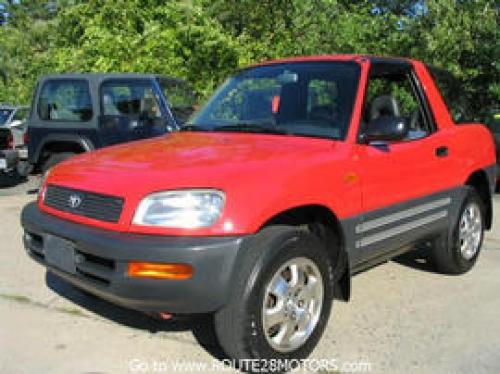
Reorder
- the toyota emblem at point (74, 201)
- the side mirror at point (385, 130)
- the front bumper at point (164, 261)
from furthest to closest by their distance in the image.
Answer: the side mirror at point (385, 130), the toyota emblem at point (74, 201), the front bumper at point (164, 261)

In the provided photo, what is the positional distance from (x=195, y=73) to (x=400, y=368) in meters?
10.00

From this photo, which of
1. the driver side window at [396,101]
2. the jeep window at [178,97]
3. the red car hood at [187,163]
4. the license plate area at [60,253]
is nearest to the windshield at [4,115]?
the jeep window at [178,97]

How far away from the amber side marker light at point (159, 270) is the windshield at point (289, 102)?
1.46 m

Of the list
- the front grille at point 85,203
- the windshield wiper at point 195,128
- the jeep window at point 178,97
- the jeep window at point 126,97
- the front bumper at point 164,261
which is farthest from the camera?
the jeep window at point 178,97

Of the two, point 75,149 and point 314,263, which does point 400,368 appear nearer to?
point 314,263

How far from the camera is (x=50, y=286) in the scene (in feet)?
17.2

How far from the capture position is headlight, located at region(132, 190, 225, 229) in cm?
334

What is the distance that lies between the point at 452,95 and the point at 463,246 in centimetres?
129

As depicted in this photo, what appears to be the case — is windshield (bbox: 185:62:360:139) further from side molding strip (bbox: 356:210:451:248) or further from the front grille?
the front grille

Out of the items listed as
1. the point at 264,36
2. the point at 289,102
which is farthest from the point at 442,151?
the point at 264,36

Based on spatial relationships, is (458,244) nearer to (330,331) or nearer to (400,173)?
(400,173)

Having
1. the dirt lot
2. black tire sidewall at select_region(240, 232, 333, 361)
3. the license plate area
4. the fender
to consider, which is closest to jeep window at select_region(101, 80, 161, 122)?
the fender

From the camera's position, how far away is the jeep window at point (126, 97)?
871 cm

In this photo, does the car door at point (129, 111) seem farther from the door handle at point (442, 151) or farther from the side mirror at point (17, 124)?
the side mirror at point (17, 124)
